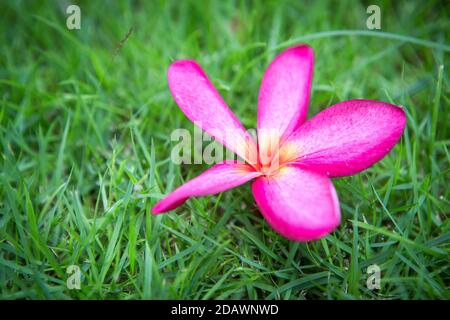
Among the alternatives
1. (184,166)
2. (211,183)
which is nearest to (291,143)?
(211,183)

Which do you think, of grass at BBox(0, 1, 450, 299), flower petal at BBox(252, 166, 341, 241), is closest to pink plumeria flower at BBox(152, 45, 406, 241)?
flower petal at BBox(252, 166, 341, 241)

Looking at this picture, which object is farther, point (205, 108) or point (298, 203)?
point (205, 108)

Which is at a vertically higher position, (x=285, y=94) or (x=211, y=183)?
(x=285, y=94)

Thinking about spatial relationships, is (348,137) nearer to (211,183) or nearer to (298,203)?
(298,203)

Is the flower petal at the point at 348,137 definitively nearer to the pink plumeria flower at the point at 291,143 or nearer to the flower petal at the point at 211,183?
the pink plumeria flower at the point at 291,143

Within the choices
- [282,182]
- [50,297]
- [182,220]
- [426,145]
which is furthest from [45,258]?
[426,145]

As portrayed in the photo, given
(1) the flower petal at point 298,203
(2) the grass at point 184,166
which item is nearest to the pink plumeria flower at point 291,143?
(1) the flower petal at point 298,203
